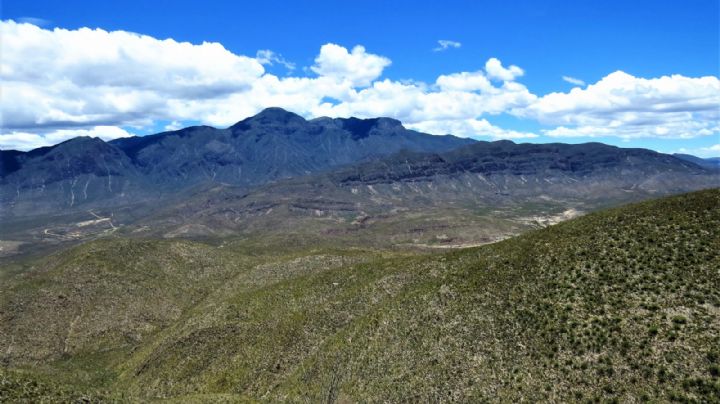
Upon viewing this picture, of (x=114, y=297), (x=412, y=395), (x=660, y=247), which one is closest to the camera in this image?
(x=412, y=395)

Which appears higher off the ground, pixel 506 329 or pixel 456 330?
pixel 506 329

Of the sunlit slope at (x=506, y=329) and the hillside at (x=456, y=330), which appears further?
the hillside at (x=456, y=330)

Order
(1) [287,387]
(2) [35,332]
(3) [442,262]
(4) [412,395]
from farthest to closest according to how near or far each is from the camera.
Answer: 1. (2) [35,332]
2. (3) [442,262]
3. (1) [287,387]
4. (4) [412,395]

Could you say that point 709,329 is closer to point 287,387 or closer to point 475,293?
point 475,293

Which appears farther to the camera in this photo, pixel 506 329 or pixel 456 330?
pixel 456 330

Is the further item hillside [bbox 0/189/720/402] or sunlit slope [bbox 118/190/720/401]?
hillside [bbox 0/189/720/402]

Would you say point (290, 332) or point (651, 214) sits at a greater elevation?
point (651, 214)

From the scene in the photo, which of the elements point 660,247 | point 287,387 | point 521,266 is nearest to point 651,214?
point 660,247

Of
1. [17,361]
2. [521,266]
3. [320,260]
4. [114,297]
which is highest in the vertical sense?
[521,266]
